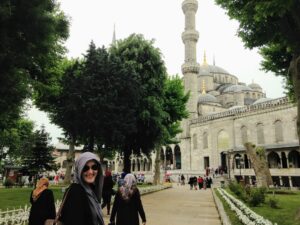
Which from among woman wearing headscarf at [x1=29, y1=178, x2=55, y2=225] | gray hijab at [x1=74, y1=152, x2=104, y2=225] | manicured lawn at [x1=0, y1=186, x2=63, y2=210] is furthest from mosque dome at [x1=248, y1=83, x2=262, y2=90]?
gray hijab at [x1=74, y1=152, x2=104, y2=225]

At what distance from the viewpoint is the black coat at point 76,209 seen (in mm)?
2701

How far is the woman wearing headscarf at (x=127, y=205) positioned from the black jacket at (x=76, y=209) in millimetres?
2869

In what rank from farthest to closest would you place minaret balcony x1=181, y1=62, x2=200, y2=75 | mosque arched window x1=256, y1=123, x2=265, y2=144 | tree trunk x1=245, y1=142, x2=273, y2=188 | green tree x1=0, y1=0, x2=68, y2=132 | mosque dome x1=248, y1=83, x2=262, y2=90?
mosque dome x1=248, y1=83, x2=262, y2=90, minaret balcony x1=181, y1=62, x2=200, y2=75, mosque arched window x1=256, y1=123, x2=265, y2=144, tree trunk x1=245, y1=142, x2=273, y2=188, green tree x1=0, y1=0, x2=68, y2=132

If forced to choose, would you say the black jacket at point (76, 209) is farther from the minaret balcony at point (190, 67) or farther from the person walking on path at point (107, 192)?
the minaret balcony at point (190, 67)

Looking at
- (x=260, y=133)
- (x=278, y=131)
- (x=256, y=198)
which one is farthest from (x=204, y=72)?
(x=256, y=198)

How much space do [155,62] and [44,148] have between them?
1279 cm

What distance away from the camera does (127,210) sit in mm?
5551

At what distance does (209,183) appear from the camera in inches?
1199

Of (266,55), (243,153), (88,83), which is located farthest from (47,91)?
(243,153)

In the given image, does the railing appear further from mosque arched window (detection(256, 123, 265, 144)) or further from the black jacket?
the black jacket

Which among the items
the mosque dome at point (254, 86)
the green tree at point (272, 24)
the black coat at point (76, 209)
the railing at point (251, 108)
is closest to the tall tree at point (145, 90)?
the green tree at point (272, 24)

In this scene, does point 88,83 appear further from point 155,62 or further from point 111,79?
point 155,62

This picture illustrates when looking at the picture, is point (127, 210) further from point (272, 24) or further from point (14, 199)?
point (14, 199)

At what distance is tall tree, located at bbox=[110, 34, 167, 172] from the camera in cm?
2052
